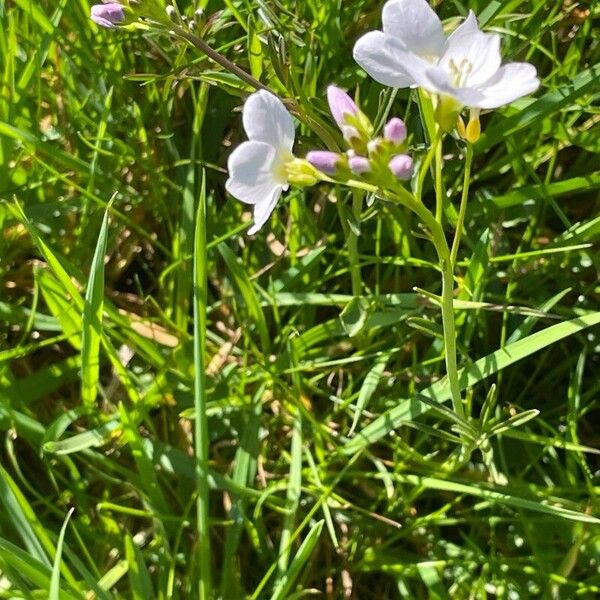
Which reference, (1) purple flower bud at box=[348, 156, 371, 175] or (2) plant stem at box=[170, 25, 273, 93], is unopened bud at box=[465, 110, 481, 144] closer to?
(1) purple flower bud at box=[348, 156, 371, 175]

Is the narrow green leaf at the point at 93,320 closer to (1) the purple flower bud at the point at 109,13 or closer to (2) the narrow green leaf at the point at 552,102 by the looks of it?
(1) the purple flower bud at the point at 109,13

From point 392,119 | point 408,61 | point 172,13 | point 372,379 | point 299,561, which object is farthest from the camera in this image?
point 372,379

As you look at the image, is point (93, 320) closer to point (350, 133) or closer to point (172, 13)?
point (172, 13)

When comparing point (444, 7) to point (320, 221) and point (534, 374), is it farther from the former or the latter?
point (534, 374)

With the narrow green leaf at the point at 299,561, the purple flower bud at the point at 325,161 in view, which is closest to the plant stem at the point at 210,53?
the purple flower bud at the point at 325,161

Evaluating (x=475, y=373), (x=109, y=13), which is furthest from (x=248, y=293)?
(x=109, y=13)

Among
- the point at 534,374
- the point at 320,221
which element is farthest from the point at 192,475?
the point at 534,374

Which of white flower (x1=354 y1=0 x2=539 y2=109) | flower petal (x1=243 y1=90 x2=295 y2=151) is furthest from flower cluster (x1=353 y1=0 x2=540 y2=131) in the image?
flower petal (x1=243 y1=90 x2=295 y2=151)
